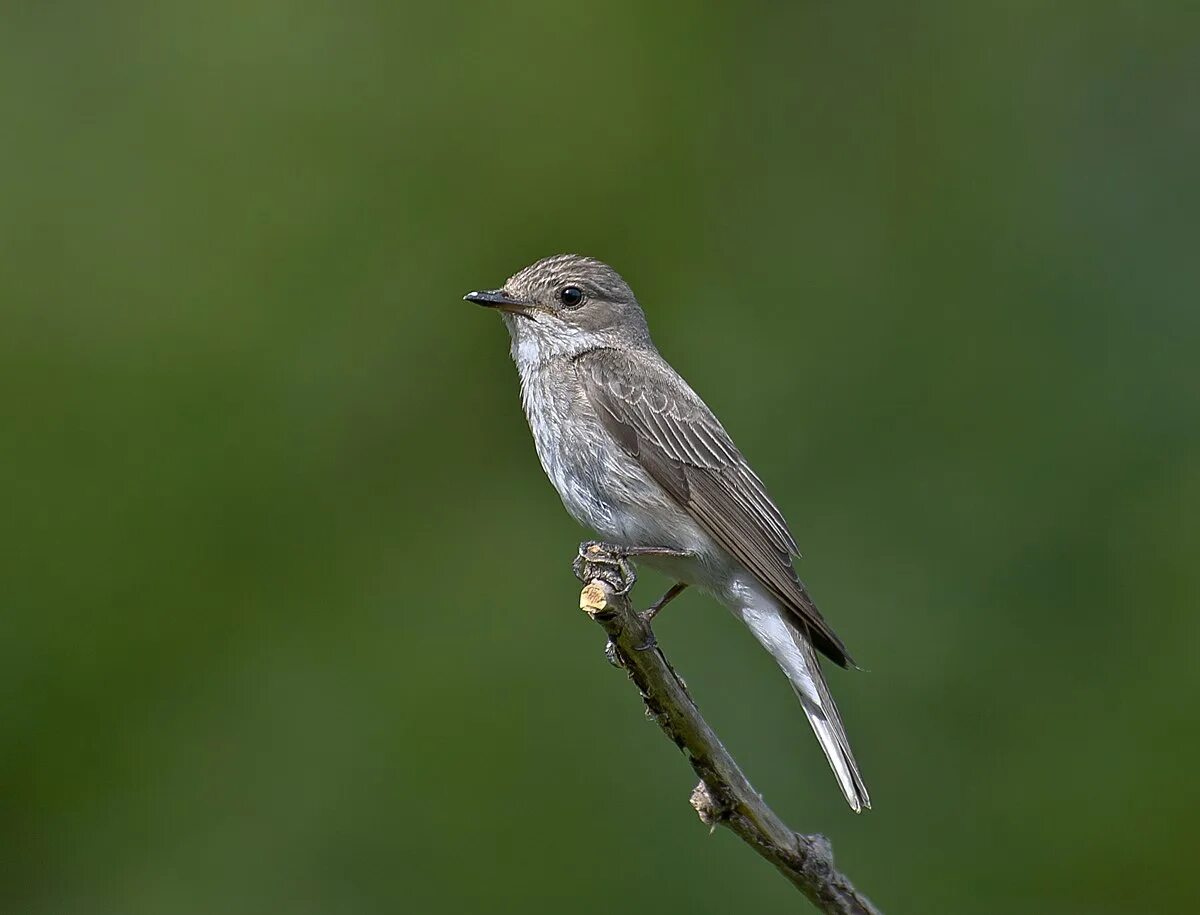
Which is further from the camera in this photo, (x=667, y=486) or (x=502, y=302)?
(x=502, y=302)

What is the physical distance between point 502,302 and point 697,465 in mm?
998

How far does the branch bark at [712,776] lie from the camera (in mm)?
4703

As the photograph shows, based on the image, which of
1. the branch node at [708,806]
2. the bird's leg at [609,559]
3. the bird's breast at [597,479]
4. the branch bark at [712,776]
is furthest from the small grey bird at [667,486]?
the branch node at [708,806]

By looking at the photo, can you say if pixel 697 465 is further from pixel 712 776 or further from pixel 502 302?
pixel 712 776

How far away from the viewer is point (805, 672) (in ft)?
19.4

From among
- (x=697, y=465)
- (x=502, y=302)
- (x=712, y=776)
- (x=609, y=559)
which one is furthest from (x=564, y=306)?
(x=712, y=776)

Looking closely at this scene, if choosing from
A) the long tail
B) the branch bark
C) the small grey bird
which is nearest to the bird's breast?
the small grey bird

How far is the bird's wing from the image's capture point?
19.1 feet

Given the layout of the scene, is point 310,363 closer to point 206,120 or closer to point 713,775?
point 206,120

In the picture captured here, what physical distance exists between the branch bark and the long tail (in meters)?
0.89

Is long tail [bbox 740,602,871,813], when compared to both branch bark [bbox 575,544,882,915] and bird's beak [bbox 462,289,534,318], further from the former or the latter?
bird's beak [bbox 462,289,534,318]

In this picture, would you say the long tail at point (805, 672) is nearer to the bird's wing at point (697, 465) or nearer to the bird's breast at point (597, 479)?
the bird's wing at point (697, 465)

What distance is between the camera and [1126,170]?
10.2 meters

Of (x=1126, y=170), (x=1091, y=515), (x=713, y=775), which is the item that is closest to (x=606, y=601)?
(x=713, y=775)
